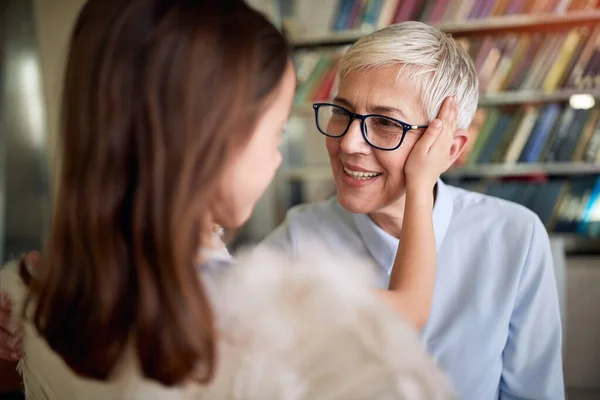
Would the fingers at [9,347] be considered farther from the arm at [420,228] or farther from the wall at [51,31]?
the wall at [51,31]

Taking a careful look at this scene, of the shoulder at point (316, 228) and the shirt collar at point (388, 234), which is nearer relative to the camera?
the shirt collar at point (388, 234)

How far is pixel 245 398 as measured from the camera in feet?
2.02

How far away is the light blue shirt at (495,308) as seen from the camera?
125cm

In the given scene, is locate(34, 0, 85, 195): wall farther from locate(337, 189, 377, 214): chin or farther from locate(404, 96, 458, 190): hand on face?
locate(404, 96, 458, 190): hand on face

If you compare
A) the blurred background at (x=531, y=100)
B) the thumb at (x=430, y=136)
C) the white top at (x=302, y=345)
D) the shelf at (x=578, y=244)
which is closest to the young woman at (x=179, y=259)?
the white top at (x=302, y=345)

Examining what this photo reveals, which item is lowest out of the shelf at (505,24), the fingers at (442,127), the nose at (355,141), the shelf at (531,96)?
the nose at (355,141)

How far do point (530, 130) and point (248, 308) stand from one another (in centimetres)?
239

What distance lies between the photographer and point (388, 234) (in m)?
1.38

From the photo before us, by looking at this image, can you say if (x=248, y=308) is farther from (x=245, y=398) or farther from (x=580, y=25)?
(x=580, y=25)

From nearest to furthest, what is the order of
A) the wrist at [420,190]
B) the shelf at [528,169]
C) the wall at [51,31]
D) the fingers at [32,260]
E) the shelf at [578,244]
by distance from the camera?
1. the fingers at [32,260]
2. the wrist at [420,190]
3. the shelf at [528,169]
4. the shelf at [578,244]
5. the wall at [51,31]

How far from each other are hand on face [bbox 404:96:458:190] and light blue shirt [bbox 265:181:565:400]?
165mm

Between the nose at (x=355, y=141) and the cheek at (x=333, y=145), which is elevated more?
the nose at (x=355, y=141)

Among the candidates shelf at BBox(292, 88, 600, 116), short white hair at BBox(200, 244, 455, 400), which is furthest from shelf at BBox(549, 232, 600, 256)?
short white hair at BBox(200, 244, 455, 400)

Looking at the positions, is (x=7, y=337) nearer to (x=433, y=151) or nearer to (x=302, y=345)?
(x=302, y=345)
